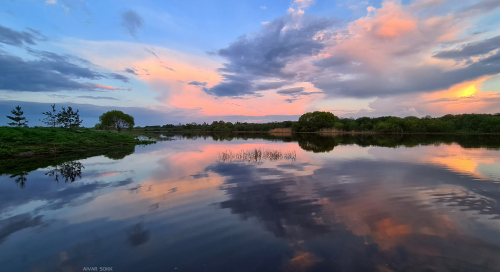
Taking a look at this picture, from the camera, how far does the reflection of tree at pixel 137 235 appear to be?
20.0 ft

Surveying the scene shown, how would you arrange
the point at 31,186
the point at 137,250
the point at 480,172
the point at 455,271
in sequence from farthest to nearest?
the point at 480,172, the point at 31,186, the point at 137,250, the point at 455,271

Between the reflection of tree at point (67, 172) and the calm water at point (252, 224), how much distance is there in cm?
113

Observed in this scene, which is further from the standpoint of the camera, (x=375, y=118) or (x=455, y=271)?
(x=375, y=118)

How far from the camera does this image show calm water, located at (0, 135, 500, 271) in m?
5.19

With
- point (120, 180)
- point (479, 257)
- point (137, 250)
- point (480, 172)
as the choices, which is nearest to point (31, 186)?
point (120, 180)

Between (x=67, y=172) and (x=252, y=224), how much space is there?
15.3 metres

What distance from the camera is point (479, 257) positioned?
17.0ft

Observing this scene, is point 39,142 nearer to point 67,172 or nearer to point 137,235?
point 67,172

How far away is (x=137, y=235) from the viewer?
6504mm

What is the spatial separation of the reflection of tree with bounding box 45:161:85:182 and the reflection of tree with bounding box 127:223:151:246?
9595 millimetres

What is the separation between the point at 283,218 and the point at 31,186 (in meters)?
13.7

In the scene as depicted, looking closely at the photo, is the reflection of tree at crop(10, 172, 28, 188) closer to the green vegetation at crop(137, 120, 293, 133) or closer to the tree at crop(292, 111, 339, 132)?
the tree at crop(292, 111, 339, 132)

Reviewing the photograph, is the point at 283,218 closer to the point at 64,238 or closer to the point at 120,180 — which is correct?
the point at 64,238

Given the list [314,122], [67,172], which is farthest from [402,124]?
[67,172]
